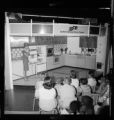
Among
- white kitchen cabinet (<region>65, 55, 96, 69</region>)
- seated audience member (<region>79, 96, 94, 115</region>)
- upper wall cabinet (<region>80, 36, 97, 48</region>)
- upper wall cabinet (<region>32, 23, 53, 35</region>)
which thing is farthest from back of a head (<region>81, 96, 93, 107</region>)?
upper wall cabinet (<region>32, 23, 53, 35</region>)

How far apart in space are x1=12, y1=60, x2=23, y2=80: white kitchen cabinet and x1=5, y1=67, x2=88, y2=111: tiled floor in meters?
0.05

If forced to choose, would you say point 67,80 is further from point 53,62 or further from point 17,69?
point 17,69

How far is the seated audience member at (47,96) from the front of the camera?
5.94ft

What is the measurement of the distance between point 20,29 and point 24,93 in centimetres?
70

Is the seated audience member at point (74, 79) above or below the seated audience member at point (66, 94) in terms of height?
above

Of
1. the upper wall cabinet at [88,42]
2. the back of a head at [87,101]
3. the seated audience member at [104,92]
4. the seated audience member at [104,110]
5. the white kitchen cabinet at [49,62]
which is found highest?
the upper wall cabinet at [88,42]

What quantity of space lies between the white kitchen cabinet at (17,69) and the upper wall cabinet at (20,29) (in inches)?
12.3

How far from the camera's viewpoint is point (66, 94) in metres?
1.88

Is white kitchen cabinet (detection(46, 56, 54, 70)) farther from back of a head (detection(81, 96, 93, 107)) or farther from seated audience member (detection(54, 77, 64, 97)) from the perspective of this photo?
back of a head (detection(81, 96, 93, 107))

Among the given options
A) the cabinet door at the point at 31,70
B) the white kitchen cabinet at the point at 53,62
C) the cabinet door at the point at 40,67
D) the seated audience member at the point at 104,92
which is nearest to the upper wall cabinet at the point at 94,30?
the white kitchen cabinet at the point at 53,62

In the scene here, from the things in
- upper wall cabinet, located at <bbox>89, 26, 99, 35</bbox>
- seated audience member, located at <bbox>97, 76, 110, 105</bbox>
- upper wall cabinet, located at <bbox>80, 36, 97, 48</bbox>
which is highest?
upper wall cabinet, located at <bbox>89, 26, 99, 35</bbox>

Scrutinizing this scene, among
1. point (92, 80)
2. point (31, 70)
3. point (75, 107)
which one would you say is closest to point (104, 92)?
point (92, 80)

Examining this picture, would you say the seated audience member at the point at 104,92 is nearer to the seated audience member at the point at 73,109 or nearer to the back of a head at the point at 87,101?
the back of a head at the point at 87,101

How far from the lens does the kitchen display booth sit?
1773mm
